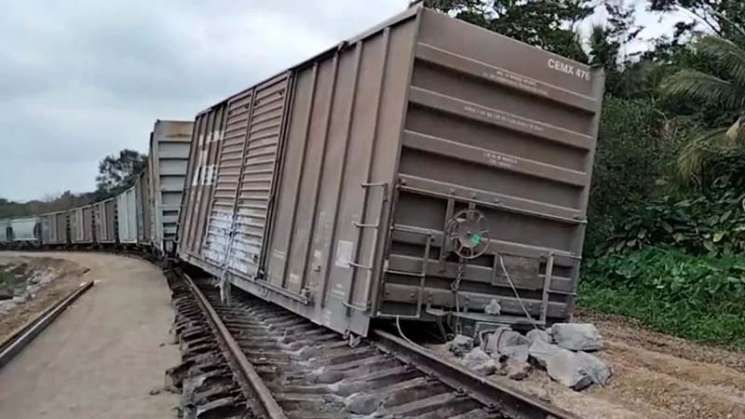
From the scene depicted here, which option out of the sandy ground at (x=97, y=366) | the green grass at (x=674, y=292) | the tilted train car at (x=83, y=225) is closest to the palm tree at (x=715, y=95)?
the green grass at (x=674, y=292)

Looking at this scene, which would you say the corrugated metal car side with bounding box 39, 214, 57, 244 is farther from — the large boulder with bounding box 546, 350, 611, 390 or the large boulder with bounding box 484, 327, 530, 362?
the large boulder with bounding box 546, 350, 611, 390

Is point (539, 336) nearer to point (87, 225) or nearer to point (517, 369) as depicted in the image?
point (517, 369)

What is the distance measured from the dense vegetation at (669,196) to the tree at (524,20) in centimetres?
3

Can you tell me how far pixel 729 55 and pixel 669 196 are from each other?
139 inches

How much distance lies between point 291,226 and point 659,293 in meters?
6.05

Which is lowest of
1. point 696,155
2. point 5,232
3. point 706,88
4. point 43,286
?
point 5,232

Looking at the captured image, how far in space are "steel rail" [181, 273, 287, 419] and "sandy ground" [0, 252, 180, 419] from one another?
0.60 metres

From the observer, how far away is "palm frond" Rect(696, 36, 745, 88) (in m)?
14.3

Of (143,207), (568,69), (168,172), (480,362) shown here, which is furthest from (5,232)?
(480,362)

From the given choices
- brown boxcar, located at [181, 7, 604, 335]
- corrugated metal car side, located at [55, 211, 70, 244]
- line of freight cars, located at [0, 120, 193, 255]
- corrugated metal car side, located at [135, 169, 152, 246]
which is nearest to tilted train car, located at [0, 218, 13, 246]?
corrugated metal car side, located at [55, 211, 70, 244]

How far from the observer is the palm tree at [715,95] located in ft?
43.0

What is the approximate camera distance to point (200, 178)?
12227 mm

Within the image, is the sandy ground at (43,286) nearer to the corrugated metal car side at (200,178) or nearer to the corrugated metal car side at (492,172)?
the corrugated metal car side at (200,178)

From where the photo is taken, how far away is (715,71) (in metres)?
17.4
